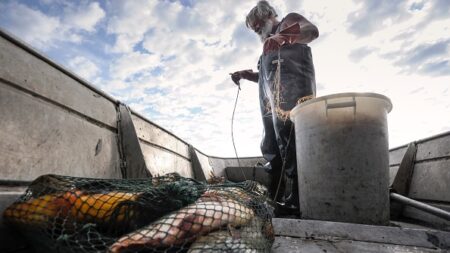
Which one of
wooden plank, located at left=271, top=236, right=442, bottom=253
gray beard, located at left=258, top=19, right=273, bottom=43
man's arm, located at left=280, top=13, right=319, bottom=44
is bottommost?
wooden plank, located at left=271, top=236, right=442, bottom=253

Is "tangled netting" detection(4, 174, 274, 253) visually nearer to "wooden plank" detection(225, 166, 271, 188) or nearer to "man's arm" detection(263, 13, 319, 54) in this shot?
"man's arm" detection(263, 13, 319, 54)

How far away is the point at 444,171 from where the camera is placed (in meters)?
2.64

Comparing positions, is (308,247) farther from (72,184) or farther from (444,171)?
(444,171)

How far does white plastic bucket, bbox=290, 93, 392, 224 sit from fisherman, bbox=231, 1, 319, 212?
759 mm

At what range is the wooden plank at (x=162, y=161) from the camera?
2.93m

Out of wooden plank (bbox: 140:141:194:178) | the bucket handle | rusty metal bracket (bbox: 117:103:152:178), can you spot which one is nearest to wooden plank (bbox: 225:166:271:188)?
wooden plank (bbox: 140:141:194:178)

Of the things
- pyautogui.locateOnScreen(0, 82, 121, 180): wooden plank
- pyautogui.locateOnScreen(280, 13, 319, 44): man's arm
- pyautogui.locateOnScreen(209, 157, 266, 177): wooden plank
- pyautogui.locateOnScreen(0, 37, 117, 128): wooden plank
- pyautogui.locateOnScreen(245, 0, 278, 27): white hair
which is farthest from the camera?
pyautogui.locateOnScreen(209, 157, 266, 177): wooden plank

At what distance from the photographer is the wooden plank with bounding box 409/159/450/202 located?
8.54 feet

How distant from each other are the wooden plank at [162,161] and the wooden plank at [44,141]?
0.60m

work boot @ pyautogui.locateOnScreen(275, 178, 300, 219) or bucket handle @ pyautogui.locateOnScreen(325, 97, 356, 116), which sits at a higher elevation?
bucket handle @ pyautogui.locateOnScreen(325, 97, 356, 116)

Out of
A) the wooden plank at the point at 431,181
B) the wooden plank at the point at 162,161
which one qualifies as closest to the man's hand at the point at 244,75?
the wooden plank at the point at 162,161

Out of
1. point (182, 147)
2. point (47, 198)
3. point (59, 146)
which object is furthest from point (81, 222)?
point (182, 147)

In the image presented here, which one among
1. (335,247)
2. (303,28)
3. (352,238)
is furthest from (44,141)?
(303,28)

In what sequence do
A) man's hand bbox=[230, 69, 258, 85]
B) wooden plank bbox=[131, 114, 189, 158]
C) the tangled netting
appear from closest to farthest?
1. the tangled netting
2. wooden plank bbox=[131, 114, 189, 158]
3. man's hand bbox=[230, 69, 258, 85]
